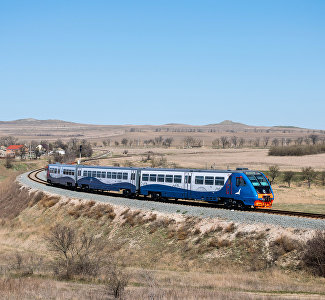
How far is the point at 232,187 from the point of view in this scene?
109 feet

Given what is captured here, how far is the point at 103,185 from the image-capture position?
47.8 metres

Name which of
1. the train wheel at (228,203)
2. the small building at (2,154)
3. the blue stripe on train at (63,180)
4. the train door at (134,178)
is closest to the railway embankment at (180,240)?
the train wheel at (228,203)

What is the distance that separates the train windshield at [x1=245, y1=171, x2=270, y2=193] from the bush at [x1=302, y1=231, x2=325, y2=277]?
348 inches

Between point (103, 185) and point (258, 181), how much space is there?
64.9ft

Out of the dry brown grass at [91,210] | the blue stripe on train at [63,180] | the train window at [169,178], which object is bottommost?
the dry brown grass at [91,210]

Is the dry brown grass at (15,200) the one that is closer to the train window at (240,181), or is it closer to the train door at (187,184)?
the train door at (187,184)

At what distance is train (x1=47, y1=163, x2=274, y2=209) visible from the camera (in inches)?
1286

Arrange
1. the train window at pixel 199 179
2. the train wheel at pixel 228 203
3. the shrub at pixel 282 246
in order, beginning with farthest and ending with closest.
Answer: the train window at pixel 199 179 → the train wheel at pixel 228 203 → the shrub at pixel 282 246

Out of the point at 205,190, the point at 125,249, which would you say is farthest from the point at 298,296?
the point at 205,190

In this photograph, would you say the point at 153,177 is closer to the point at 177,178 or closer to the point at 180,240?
the point at 177,178

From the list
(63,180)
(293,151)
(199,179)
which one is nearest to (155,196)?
(199,179)

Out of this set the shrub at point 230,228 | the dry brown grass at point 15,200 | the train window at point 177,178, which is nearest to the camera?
the shrub at point 230,228

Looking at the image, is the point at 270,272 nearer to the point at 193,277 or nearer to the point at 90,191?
the point at 193,277

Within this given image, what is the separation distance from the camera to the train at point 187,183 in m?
32.7
